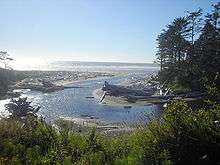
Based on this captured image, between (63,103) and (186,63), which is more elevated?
(186,63)

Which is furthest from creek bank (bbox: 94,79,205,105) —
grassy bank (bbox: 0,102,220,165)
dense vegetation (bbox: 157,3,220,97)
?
grassy bank (bbox: 0,102,220,165)

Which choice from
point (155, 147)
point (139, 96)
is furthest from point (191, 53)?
point (155, 147)

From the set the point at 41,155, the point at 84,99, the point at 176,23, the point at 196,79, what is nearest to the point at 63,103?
the point at 84,99

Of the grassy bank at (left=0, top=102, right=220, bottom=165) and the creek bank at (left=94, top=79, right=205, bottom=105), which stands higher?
the grassy bank at (left=0, top=102, right=220, bottom=165)

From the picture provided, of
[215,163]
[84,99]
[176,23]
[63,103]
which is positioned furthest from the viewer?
[176,23]

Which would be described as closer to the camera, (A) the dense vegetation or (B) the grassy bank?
(B) the grassy bank

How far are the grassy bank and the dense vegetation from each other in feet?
135

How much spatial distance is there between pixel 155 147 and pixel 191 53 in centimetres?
5546

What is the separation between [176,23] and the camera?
73.2 meters

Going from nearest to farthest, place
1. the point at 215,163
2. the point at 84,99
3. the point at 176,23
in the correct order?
the point at 215,163
the point at 84,99
the point at 176,23

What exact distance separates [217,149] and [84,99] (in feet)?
172

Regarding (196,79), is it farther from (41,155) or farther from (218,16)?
(41,155)

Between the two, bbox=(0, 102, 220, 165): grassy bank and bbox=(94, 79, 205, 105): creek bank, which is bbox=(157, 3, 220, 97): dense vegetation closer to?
bbox=(94, 79, 205, 105): creek bank

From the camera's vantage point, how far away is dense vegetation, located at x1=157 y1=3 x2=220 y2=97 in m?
62.1
